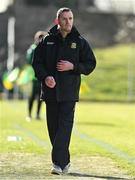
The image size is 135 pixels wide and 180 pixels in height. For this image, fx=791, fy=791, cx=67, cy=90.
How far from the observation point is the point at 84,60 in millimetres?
9227

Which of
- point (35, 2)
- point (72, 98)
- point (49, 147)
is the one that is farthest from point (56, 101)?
point (35, 2)

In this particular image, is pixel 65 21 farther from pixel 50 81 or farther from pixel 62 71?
pixel 50 81

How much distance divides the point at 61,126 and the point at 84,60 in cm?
82

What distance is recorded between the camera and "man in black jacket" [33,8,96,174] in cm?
902

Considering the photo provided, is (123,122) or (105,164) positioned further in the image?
(123,122)

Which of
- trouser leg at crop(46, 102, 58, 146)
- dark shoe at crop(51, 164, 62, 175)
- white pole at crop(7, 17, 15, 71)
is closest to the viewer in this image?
dark shoe at crop(51, 164, 62, 175)

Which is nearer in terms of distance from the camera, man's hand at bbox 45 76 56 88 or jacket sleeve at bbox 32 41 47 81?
man's hand at bbox 45 76 56 88

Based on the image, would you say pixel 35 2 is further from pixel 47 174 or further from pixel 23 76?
pixel 47 174

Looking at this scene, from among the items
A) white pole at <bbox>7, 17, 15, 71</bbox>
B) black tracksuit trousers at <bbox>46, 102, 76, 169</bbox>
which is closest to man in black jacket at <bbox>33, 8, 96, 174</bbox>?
black tracksuit trousers at <bbox>46, 102, 76, 169</bbox>

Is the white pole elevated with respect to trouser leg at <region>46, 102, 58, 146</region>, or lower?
lower

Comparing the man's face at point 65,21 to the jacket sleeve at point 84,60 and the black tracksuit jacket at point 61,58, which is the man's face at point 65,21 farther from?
the jacket sleeve at point 84,60

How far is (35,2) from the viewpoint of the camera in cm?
5853

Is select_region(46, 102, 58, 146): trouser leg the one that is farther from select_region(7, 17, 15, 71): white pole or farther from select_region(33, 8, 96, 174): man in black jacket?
select_region(7, 17, 15, 71): white pole

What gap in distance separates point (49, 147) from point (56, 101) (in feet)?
8.79
